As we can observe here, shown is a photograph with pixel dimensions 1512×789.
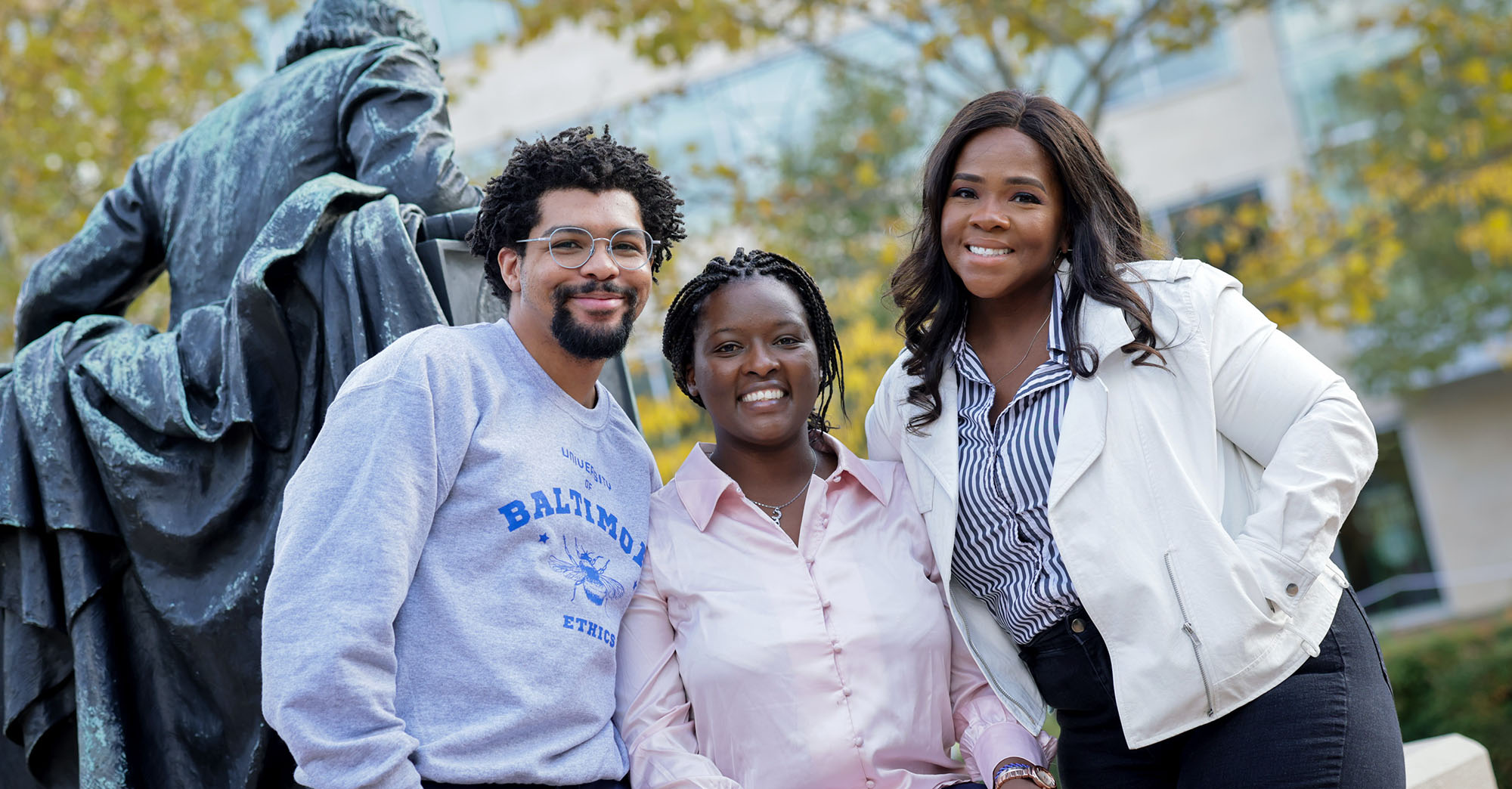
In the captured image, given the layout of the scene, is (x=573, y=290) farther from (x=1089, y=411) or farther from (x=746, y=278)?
(x=1089, y=411)

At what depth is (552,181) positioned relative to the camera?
291cm

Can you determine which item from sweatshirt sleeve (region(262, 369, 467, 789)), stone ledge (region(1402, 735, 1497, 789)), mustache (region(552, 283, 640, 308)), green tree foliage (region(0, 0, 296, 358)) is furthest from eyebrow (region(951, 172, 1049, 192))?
green tree foliage (region(0, 0, 296, 358))

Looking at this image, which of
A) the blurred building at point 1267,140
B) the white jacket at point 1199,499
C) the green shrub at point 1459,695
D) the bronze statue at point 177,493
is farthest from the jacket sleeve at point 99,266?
the blurred building at point 1267,140

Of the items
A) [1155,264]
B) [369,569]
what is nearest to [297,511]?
[369,569]

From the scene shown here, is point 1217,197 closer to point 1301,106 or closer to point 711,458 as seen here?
point 1301,106

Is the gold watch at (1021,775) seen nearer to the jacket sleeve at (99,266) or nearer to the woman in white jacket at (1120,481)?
the woman in white jacket at (1120,481)

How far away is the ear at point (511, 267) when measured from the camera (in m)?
2.95

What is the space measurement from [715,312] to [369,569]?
1.07 metres

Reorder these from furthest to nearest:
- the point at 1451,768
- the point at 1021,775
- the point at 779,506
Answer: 1. the point at 1451,768
2. the point at 779,506
3. the point at 1021,775

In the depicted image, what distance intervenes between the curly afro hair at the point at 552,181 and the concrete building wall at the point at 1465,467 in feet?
55.9

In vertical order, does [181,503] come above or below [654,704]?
above

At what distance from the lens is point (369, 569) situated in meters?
2.38

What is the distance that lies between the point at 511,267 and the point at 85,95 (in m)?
7.41

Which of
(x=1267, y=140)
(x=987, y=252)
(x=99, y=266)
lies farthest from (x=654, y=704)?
(x=1267, y=140)
